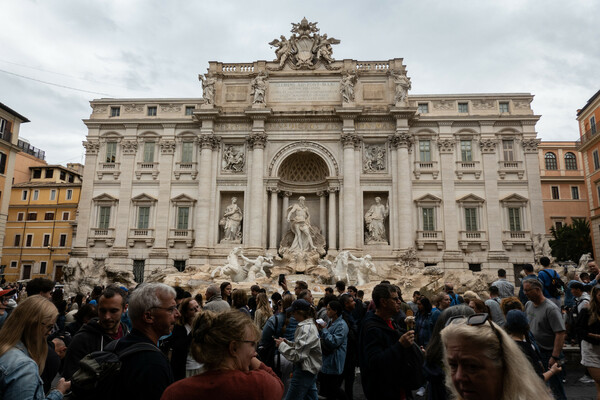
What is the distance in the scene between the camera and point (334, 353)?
20.7 feet

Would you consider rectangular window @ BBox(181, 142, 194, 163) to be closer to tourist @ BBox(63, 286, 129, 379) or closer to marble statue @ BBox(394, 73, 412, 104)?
marble statue @ BBox(394, 73, 412, 104)

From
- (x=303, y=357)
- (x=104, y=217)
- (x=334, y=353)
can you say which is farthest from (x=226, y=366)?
(x=104, y=217)

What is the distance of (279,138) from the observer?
28984 mm

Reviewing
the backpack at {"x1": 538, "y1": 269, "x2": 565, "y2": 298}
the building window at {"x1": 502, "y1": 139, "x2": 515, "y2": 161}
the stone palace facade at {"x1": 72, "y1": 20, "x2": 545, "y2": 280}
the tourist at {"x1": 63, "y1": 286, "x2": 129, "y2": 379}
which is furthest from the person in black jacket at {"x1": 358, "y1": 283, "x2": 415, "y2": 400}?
the building window at {"x1": 502, "y1": 139, "x2": 515, "y2": 161}

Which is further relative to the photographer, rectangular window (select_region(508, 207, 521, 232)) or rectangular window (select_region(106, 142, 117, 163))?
rectangular window (select_region(106, 142, 117, 163))

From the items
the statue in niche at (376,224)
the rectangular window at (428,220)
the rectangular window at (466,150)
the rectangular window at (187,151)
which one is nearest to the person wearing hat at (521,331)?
the statue in niche at (376,224)

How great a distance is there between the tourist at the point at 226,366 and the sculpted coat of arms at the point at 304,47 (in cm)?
2924

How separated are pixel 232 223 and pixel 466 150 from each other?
707 inches

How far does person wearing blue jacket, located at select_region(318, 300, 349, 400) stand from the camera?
6.20 m

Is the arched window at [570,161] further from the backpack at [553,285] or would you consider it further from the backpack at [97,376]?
the backpack at [97,376]

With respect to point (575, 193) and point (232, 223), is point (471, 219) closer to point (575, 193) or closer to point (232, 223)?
point (232, 223)

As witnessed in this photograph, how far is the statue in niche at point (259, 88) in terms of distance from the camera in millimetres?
28875

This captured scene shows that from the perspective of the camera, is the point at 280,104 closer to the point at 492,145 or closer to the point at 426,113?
the point at 426,113

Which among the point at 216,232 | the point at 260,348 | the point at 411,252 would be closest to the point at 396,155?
the point at 411,252
